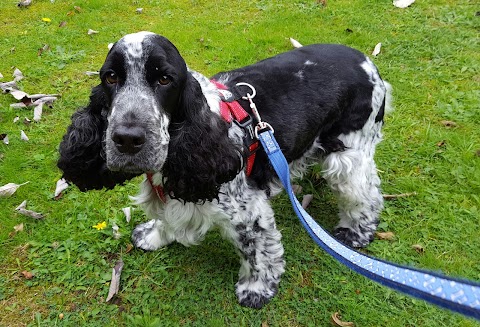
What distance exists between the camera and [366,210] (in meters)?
3.88

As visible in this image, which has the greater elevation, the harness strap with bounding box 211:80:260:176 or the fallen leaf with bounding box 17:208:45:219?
the harness strap with bounding box 211:80:260:176

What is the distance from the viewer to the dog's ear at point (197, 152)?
2.52 m

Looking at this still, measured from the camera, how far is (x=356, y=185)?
368 cm

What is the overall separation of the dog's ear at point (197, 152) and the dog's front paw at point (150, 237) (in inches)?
44.0

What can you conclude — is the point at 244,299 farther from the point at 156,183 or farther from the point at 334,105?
the point at 334,105

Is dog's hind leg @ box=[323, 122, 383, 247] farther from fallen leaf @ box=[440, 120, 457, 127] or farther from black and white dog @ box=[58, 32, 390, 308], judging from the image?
fallen leaf @ box=[440, 120, 457, 127]

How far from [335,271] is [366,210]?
0.62m

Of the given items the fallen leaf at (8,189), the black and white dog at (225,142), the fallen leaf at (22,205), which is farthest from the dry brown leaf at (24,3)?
the black and white dog at (225,142)

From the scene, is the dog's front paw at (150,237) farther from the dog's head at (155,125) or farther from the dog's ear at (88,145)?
the dog's head at (155,125)

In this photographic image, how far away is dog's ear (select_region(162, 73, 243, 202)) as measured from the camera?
2.52m

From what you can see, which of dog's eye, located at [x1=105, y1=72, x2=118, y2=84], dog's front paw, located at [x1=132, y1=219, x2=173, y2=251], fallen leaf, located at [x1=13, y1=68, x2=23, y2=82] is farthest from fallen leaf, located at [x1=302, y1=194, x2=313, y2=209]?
fallen leaf, located at [x1=13, y1=68, x2=23, y2=82]

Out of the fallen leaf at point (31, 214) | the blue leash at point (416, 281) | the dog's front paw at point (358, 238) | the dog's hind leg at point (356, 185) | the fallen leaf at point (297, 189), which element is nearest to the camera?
the blue leash at point (416, 281)

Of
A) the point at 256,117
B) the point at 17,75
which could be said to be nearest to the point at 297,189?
the point at 256,117

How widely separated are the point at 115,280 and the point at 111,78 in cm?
188
